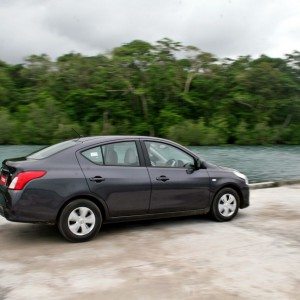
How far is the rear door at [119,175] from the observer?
6520mm

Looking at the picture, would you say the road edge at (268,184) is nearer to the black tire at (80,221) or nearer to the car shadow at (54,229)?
the car shadow at (54,229)

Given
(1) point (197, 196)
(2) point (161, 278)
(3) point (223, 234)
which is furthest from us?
(1) point (197, 196)

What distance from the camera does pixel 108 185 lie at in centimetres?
655

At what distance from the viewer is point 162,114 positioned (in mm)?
48750

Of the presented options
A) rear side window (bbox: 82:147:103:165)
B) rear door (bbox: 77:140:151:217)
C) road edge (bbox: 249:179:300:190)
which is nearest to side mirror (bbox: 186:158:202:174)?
rear door (bbox: 77:140:151:217)

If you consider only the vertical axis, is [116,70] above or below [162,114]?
above

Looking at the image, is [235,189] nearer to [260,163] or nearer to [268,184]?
[268,184]

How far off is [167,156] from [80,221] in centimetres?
174

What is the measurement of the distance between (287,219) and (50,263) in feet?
13.5

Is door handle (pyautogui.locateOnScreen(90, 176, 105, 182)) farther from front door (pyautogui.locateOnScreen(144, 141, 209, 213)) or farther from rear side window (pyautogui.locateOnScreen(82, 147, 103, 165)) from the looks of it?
front door (pyautogui.locateOnScreen(144, 141, 209, 213))

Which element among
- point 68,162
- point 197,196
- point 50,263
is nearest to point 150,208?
point 197,196

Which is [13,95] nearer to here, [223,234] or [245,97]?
[245,97]

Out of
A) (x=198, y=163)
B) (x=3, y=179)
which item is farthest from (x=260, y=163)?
(x=3, y=179)

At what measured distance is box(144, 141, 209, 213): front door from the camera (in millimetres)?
7004
